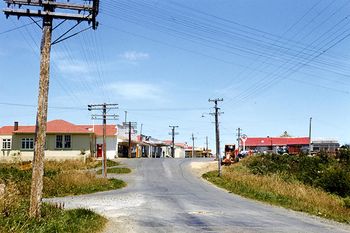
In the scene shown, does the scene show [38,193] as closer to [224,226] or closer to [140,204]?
[224,226]

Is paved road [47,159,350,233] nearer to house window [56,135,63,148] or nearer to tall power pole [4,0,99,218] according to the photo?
tall power pole [4,0,99,218]

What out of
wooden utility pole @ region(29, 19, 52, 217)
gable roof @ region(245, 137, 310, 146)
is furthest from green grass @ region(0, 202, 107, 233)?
gable roof @ region(245, 137, 310, 146)

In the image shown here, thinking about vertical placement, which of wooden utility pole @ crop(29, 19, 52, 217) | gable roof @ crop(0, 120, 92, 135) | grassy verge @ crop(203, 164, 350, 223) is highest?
gable roof @ crop(0, 120, 92, 135)

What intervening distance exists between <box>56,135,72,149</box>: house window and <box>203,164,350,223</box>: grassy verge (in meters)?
26.2

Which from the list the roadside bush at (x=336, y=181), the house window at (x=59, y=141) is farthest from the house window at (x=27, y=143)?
the roadside bush at (x=336, y=181)

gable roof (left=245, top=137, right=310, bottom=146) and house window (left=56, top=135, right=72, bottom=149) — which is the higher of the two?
gable roof (left=245, top=137, right=310, bottom=146)

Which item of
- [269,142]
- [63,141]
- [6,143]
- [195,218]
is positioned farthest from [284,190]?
[269,142]

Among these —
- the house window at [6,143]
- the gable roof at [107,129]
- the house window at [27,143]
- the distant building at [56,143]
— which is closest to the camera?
the distant building at [56,143]

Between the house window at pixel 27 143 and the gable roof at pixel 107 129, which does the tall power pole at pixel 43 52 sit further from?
the gable roof at pixel 107 129

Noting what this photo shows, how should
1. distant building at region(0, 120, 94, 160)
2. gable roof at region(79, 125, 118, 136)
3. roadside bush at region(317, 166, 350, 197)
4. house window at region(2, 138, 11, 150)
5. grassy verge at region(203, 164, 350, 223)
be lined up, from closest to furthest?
grassy verge at region(203, 164, 350, 223)
roadside bush at region(317, 166, 350, 197)
distant building at region(0, 120, 94, 160)
house window at region(2, 138, 11, 150)
gable roof at region(79, 125, 118, 136)

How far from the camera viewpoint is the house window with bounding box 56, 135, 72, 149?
6219 cm

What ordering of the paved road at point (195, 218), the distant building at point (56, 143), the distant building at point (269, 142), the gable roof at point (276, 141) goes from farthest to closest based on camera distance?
the distant building at point (269, 142), the gable roof at point (276, 141), the distant building at point (56, 143), the paved road at point (195, 218)

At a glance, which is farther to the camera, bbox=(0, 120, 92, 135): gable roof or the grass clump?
bbox=(0, 120, 92, 135): gable roof

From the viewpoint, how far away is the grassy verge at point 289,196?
22.8 meters
